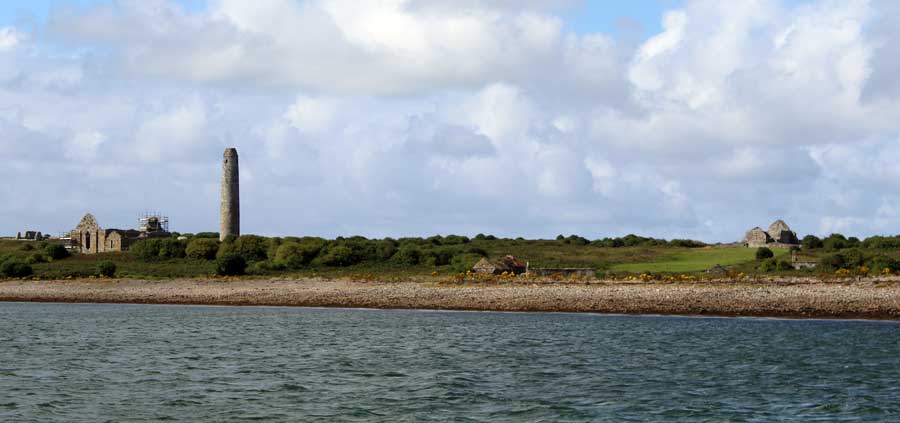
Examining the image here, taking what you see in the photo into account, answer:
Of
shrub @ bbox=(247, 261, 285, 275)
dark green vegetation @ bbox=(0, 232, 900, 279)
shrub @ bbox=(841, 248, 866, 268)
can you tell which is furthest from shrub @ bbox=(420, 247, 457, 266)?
shrub @ bbox=(841, 248, 866, 268)

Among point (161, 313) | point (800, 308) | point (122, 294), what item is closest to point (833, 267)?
point (800, 308)

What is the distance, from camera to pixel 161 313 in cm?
6209

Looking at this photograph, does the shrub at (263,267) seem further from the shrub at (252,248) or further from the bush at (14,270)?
the bush at (14,270)

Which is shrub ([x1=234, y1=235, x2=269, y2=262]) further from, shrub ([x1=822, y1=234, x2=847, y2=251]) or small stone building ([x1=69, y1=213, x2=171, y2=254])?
shrub ([x1=822, y1=234, x2=847, y2=251])

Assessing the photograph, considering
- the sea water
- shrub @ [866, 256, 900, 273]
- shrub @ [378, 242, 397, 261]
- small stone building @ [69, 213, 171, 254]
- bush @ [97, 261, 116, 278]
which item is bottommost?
the sea water

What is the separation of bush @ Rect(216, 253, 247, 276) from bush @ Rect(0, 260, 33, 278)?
17610 millimetres

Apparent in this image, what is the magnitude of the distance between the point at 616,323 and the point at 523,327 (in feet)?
16.0

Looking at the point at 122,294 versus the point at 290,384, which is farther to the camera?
the point at 122,294

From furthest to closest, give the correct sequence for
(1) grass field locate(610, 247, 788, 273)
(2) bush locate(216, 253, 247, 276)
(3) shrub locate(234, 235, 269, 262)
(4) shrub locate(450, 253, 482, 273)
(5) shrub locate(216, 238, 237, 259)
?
(5) shrub locate(216, 238, 237, 259) < (3) shrub locate(234, 235, 269, 262) < (2) bush locate(216, 253, 247, 276) < (1) grass field locate(610, 247, 788, 273) < (4) shrub locate(450, 253, 482, 273)

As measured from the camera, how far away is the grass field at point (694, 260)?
81.3 meters

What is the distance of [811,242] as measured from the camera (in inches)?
4173

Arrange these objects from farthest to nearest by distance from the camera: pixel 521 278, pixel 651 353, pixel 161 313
→ pixel 521 278 → pixel 161 313 → pixel 651 353

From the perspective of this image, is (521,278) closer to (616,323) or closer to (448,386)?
(616,323)

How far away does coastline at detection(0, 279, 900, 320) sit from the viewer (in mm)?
53844
